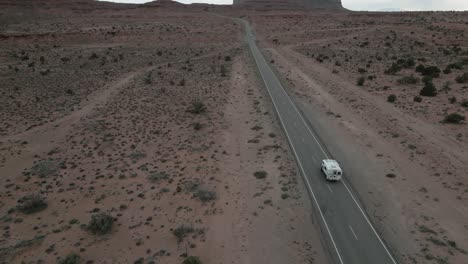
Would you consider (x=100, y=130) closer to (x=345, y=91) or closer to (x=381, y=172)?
(x=381, y=172)

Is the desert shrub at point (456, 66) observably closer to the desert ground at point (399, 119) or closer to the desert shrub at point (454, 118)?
the desert ground at point (399, 119)

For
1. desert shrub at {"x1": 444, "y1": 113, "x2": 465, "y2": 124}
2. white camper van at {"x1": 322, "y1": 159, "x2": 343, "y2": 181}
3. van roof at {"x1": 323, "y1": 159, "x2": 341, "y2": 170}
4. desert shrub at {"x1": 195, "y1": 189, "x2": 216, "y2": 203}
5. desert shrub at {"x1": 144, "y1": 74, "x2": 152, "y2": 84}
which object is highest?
desert shrub at {"x1": 144, "y1": 74, "x2": 152, "y2": 84}

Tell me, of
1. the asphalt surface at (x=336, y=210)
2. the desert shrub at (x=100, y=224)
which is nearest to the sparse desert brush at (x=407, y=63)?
the asphalt surface at (x=336, y=210)

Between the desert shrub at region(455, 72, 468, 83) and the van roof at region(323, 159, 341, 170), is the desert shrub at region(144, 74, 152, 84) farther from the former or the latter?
the desert shrub at region(455, 72, 468, 83)

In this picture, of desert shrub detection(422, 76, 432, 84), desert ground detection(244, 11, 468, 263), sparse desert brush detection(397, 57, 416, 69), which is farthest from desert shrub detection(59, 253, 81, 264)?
sparse desert brush detection(397, 57, 416, 69)

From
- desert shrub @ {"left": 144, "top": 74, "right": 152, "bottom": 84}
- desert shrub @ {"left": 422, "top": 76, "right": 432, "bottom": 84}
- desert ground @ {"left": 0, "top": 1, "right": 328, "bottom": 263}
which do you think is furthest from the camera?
desert shrub @ {"left": 144, "top": 74, "right": 152, "bottom": 84}

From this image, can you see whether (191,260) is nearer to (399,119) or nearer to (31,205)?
(31,205)

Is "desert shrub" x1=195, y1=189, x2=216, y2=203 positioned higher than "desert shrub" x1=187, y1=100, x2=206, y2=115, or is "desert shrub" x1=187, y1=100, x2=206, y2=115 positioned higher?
"desert shrub" x1=187, y1=100, x2=206, y2=115

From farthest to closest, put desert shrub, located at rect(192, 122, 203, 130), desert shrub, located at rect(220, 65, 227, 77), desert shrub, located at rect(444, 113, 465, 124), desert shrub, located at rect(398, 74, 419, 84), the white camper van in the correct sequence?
desert shrub, located at rect(220, 65, 227, 77)
desert shrub, located at rect(398, 74, 419, 84)
desert shrub, located at rect(444, 113, 465, 124)
desert shrub, located at rect(192, 122, 203, 130)
the white camper van
